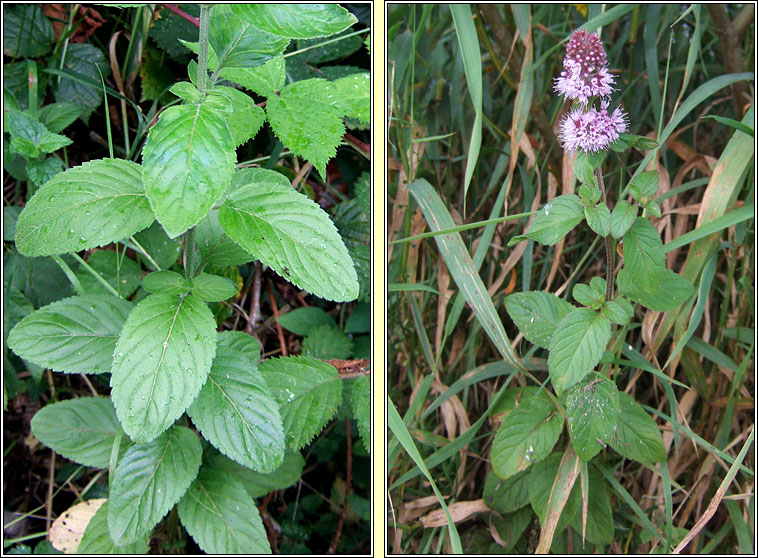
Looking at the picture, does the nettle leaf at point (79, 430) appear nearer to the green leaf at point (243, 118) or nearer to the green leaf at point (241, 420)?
the green leaf at point (241, 420)

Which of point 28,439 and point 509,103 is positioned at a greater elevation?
point 509,103

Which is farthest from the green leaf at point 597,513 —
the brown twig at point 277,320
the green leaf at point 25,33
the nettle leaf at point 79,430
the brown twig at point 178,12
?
the green leaf at point 25,33

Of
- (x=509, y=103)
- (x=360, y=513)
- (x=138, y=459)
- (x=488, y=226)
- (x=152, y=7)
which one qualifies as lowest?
(x=360, y=513)

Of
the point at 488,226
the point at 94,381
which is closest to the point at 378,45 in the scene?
the point at 488,226

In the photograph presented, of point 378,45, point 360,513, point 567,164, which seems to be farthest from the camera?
point 360,513

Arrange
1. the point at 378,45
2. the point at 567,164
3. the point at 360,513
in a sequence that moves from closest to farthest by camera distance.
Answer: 1. the point at 378,45
2. the point at 567,164
3. the point at 360,513

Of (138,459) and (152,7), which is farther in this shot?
(152,7)

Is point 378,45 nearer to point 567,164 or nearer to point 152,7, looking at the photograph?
point 567,164
